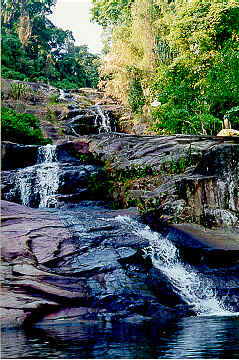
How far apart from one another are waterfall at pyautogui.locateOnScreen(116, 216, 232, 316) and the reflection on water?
138cm

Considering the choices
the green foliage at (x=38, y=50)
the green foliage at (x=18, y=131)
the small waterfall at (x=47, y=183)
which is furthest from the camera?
the green foliage at (x=38, y=50)

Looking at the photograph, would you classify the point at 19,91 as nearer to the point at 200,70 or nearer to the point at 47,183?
the point at 200,70

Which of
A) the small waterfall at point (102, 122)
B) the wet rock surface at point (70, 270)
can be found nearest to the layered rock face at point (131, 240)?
the wet rock surface at point (70, 270)

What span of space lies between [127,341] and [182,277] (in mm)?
3853

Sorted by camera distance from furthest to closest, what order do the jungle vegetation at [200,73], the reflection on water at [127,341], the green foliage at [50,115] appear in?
1. the green foliage at [50,115]
2. the jungle vegetation at [200,73]
3. the reflection on water at [127,341]

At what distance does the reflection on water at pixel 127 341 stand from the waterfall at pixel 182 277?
138 cm

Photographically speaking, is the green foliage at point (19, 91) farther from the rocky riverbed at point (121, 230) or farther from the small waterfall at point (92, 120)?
the rocky riverbed at point (121, 230)

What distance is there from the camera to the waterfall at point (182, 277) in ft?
23.5

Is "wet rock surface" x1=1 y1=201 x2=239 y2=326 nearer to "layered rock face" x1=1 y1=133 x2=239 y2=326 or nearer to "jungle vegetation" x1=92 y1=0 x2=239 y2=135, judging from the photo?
"layered rock face" x1=1 y1=133 x2=239 y2=326

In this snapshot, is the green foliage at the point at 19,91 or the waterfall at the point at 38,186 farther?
the green foliage at the point at 19,91

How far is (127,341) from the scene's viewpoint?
422 centimetres

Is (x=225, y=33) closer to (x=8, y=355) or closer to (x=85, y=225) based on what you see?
(x=85, y=225)

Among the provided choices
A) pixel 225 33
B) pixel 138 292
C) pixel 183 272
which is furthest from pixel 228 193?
pixel 225 33

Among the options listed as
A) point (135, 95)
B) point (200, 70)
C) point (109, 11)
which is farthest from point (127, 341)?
point (109, 11)
